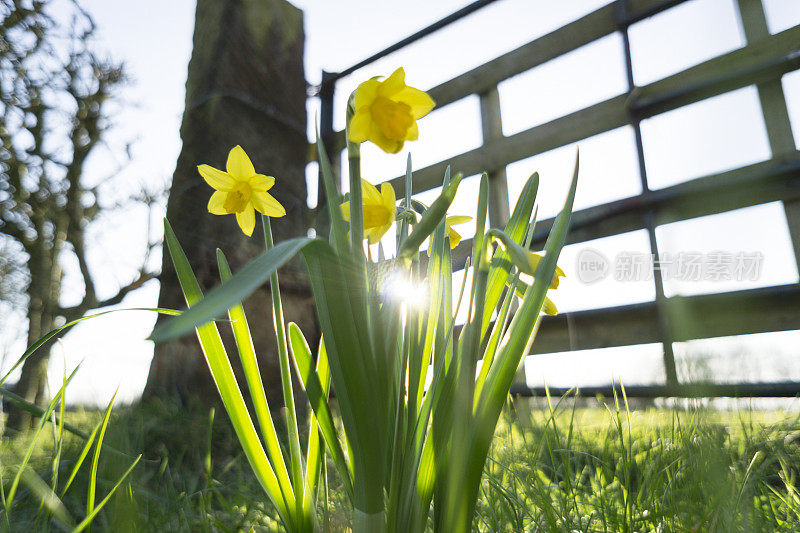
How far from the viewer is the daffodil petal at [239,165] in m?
0.69

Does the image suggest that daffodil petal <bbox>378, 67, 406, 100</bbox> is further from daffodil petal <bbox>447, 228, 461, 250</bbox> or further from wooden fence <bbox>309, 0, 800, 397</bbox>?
wooden fence <bbox>309, 0, 800, 397</bbox>

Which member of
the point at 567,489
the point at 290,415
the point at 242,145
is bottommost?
the point at 567,489

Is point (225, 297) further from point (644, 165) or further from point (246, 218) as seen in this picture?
point (644, 165)

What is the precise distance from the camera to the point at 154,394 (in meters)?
1.63

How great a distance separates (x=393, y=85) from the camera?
0.56 metres

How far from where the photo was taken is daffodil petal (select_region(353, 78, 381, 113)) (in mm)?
543

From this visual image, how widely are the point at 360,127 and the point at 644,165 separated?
5.26ft

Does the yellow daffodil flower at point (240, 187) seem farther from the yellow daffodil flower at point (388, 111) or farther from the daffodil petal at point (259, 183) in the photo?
the yellow daffodil flower at point (388, 111)

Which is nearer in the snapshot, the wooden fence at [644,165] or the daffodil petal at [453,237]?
the daffodil petal at [453,237]

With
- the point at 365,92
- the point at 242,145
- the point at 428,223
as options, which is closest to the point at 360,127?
the point at 365,92
